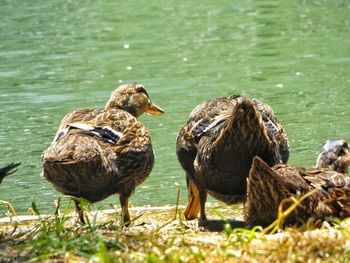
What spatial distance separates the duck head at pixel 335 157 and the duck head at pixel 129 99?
198cm

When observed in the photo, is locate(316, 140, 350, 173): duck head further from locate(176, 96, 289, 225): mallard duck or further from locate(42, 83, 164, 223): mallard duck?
locate(42, 83, 164, 223): mallard duck

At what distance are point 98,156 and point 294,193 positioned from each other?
5.38 feet

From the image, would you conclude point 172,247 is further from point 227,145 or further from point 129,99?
point 129,99

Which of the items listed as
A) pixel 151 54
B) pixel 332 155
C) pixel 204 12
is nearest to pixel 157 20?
pixel 204 12

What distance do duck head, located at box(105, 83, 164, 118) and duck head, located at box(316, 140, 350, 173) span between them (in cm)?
198

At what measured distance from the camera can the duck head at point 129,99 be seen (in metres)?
11.2

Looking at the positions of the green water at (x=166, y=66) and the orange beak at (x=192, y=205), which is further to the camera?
the green water at (x=166, y=66)

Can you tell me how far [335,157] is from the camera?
34.8 feet

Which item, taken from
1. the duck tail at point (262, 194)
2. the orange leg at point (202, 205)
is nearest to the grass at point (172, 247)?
the duck tail at point (262, 194)

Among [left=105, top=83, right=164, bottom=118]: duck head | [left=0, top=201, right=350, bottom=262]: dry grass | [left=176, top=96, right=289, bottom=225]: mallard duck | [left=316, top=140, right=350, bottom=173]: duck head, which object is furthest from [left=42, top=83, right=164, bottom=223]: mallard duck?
[left=316, top=140, right=350, bottom=173]: duck head

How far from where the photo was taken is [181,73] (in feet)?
63.6

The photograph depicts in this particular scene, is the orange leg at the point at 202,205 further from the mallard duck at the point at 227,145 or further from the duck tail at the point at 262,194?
the duck tail at the point at 262,194

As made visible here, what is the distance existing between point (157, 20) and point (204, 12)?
150 cm

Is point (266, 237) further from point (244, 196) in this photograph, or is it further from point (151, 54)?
point (151, 54)
